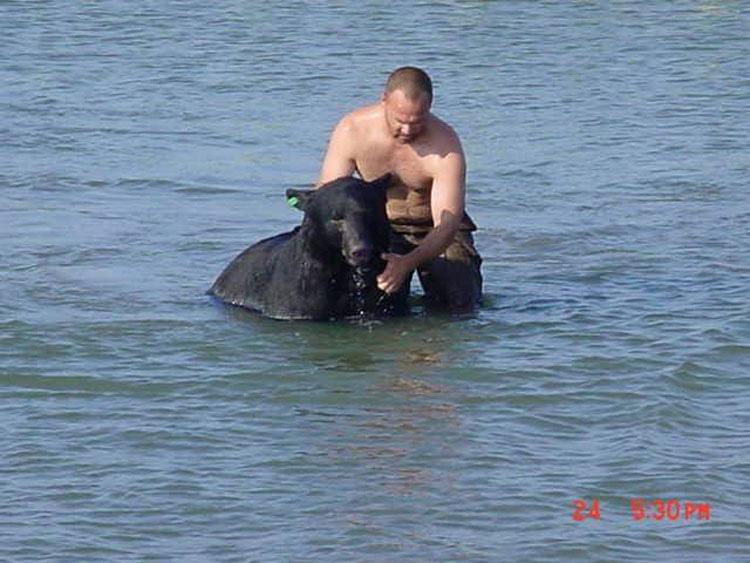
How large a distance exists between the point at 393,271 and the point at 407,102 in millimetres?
807

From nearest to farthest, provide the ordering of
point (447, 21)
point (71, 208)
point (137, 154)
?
1. point (71, 208)
2. point (137, 154)
3. point (447, 21)

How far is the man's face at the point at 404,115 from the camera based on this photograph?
31.0 ft

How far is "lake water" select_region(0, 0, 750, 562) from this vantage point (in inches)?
274

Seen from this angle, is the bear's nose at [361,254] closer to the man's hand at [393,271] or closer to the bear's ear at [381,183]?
the man's hand at [393,271]

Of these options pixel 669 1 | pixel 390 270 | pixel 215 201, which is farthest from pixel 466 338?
pixel 669 1

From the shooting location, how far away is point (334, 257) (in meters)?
9.45

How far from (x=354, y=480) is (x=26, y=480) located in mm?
1197

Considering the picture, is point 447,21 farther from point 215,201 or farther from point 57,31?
point 215,201

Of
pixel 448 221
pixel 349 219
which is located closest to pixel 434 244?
pixel 448 221

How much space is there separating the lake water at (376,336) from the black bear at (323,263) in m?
0.13

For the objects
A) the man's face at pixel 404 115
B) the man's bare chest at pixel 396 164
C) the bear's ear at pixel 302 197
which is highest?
the man's face at pixel 404 115
